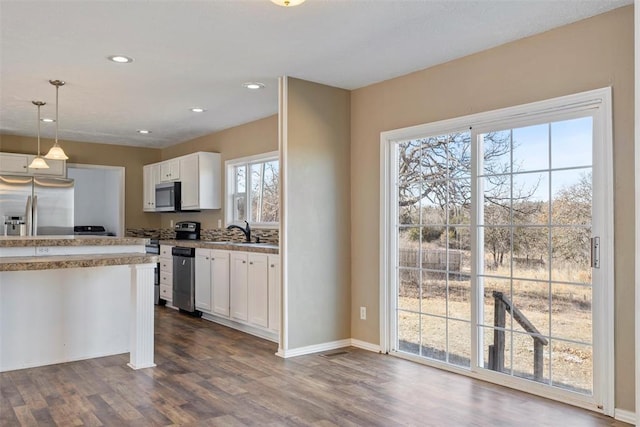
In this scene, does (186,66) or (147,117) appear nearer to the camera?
(186,66)

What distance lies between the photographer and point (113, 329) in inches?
173

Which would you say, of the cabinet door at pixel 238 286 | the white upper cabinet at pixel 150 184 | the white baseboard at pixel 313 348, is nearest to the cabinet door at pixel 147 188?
the white upper cabinet at pixel 150 184

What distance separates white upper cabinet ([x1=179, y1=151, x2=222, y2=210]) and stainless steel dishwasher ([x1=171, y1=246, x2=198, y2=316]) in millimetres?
741

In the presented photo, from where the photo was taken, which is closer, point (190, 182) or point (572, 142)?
point (572, 142)

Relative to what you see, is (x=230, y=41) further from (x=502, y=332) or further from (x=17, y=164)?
(x=17, y=164)

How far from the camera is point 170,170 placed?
24.3 feet

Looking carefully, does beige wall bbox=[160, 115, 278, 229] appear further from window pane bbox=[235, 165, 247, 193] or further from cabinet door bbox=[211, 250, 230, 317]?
cabinet door bbox=[211, 250, 230, 317]

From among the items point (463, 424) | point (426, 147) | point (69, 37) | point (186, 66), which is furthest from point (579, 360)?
point (69, 37)

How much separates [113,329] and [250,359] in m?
1.26

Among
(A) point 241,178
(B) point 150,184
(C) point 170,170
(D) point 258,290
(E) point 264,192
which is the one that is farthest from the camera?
(B) point 150,184

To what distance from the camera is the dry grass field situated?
319cm

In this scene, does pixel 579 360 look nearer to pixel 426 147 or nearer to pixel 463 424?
pixel 463 424

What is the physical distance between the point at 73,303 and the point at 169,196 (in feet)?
10.7

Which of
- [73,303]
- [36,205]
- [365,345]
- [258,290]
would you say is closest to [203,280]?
[258,290]
